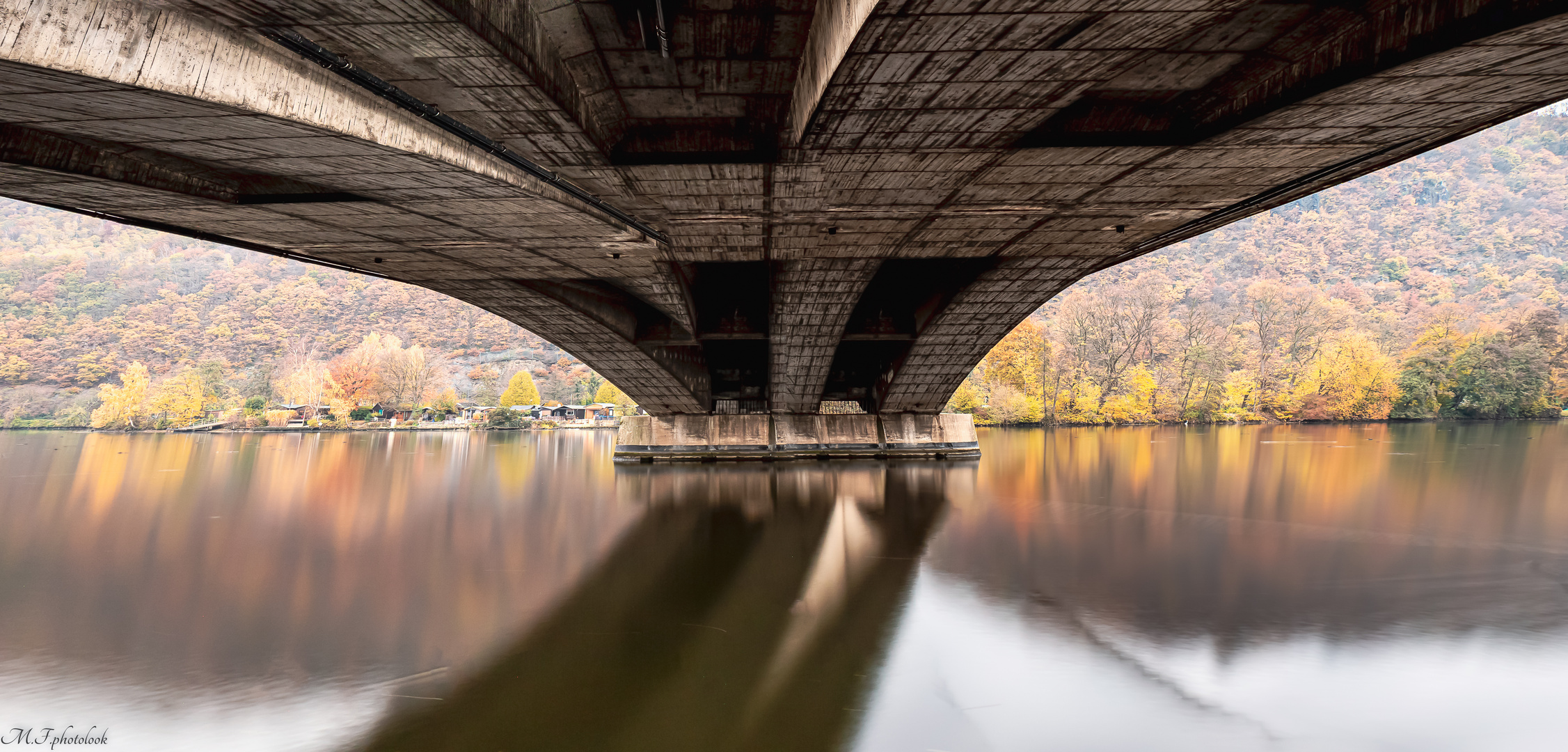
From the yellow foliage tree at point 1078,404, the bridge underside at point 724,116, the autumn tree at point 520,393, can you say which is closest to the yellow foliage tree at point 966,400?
the yellow foliage tree at point 1078,404

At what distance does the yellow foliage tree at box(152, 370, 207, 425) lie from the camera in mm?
66938

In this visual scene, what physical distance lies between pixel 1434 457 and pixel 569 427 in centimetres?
7462

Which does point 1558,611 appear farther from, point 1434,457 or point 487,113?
point 1434,457

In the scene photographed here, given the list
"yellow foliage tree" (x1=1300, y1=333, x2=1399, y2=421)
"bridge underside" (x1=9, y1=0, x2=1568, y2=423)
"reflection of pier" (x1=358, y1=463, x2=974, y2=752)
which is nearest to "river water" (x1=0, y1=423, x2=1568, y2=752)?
"reflection of pier" (x1=358, y1=463, x2=974, y2=752)

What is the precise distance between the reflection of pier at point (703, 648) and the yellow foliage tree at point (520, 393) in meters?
73.4

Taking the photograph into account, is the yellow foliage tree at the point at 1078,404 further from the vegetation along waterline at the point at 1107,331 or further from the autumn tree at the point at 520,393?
the autumn tree at the point at 520,393

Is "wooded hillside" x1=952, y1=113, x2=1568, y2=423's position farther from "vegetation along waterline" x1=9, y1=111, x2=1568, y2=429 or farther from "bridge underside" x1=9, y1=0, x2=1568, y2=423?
"bridge underside" x1=9, y1=0, x2=1568, y2=423

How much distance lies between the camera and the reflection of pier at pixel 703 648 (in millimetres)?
6883

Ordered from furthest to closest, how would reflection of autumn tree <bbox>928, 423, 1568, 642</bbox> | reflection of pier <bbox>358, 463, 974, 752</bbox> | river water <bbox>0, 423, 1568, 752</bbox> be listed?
reflection of autumn tree <bbox>928, 423, 1568, 642</bbox> → river water <bbox>0, 423, 1568, 752</bbox> → reflection of pier <bbox>358, 463, 974, 752</bbox>

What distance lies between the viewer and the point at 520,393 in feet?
279

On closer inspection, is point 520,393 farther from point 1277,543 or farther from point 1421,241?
point 1421,241

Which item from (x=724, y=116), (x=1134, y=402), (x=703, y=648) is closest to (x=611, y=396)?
(x=1134, y=402)

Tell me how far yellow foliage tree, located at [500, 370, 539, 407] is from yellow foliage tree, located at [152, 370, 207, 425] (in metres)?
29.7

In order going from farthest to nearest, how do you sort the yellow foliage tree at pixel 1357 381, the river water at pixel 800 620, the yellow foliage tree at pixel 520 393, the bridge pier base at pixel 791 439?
the yellow foliage tree at pixel 520 393 < the yellow foliage tree at pixel 1357 381 < the bridge pier base at pixel 791 439 < the river water at pixel 800 620
